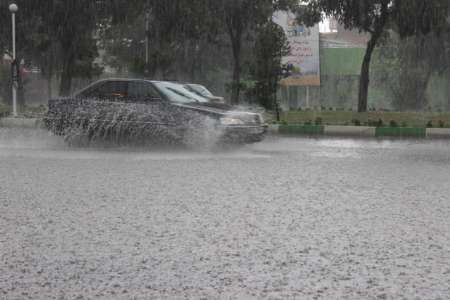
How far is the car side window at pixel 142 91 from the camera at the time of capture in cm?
1496

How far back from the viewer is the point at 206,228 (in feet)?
20.2

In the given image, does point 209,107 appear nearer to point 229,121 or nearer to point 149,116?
point 229,121

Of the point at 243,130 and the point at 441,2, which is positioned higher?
the point at 441,2

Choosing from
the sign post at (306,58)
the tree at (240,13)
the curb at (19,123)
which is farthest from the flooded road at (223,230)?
the tree at (240,13)

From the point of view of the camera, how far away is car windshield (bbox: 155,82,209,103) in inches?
585

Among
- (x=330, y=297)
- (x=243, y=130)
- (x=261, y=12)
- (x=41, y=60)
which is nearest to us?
(x=330, y=297)

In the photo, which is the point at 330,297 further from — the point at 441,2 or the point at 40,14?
the point at 40,14

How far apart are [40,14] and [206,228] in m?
29.7

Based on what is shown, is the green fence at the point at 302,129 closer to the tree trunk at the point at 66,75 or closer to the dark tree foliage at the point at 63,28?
the dark tree foliage at the point at 63,28

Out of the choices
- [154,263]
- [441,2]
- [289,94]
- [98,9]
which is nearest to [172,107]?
[154,263]

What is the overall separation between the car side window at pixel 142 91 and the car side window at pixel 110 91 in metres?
0.15

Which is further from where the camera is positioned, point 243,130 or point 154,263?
point 243,130

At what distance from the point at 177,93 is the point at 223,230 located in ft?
30.6

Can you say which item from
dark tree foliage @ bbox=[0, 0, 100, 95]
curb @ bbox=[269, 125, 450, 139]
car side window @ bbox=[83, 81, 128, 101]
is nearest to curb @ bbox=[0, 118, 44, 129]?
car side window @ bbox=[83, 81, 128, 101]
